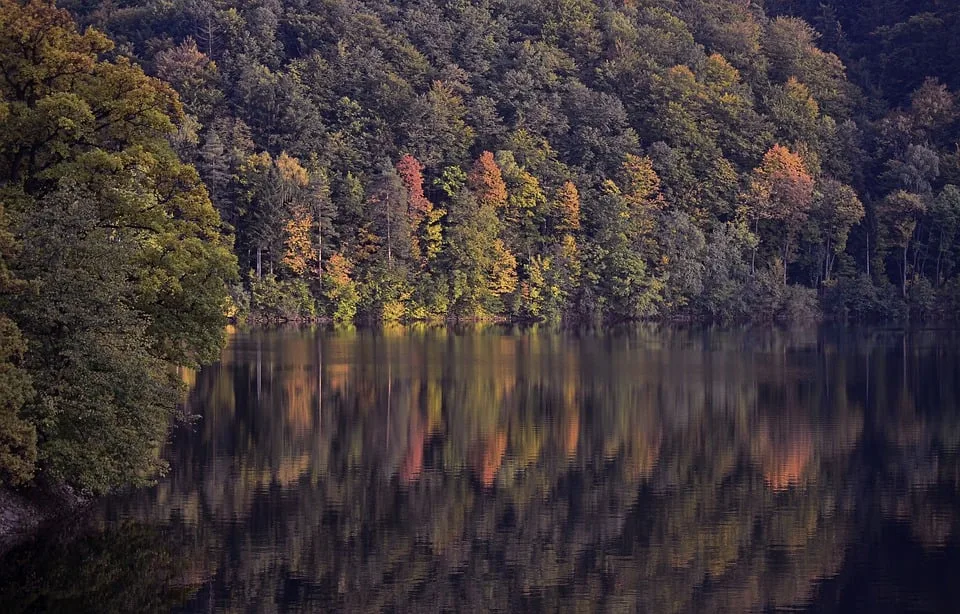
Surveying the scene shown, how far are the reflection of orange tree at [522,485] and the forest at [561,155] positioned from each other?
125 ft

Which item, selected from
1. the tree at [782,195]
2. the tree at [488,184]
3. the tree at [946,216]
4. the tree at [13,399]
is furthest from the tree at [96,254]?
the tree at [946,216]

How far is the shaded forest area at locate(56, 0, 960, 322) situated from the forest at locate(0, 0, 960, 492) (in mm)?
186

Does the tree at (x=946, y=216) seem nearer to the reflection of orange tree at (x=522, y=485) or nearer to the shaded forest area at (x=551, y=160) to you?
the shaded forest area at (x=551, y=160)

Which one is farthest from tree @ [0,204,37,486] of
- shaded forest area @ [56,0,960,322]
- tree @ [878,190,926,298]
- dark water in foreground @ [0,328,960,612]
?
tree @ [878,190,926,298]

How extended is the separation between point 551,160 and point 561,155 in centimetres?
230

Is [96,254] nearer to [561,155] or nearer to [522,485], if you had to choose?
[522,485]

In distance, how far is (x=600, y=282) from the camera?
92.8 meters

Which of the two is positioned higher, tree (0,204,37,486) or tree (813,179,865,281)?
tree (813,179,865,281)

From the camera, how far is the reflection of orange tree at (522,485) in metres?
21.5

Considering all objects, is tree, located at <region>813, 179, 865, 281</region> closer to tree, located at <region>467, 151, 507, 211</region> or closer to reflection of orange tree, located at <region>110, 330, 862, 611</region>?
tree, located at <region>467, 151, 507, 211</region>

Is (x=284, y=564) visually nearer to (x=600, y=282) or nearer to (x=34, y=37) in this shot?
(x=34, y=37)

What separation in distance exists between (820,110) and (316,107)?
139 feet

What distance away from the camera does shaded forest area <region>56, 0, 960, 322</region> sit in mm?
87062

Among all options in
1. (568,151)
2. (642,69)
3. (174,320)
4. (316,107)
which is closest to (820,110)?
(642,69)
